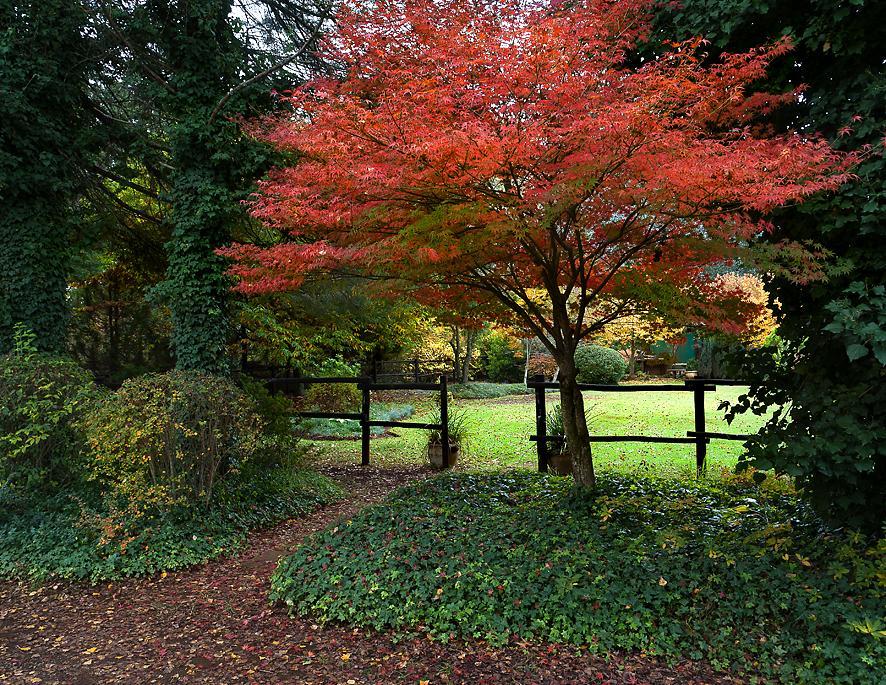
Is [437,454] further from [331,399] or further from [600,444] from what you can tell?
[331,399]

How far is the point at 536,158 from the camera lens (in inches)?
146

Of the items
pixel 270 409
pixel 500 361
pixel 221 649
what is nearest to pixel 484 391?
pixel 500 361

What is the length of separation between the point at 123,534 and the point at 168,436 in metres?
0.88

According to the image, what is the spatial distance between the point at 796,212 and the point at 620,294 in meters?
1.35

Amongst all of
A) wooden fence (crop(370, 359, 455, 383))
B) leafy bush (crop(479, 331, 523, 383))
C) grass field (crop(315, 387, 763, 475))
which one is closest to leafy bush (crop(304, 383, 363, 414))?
grass field (crop(315, 387, 763, 475))

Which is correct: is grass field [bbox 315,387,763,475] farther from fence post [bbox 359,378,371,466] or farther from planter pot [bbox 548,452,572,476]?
planter pot [bbox 548,452,572,476]

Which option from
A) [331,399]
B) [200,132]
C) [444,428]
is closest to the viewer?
[200,132]

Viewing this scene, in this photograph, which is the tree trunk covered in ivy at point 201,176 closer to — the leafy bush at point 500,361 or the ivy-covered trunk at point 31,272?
the ivy-covered trunk at point 31,272

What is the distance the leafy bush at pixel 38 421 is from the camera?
18.0ft

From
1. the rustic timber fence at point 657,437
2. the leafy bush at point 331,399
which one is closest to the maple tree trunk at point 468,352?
the leafy bush at point 331,399

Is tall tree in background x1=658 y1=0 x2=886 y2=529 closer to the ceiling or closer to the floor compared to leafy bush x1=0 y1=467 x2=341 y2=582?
closer to the ceiling

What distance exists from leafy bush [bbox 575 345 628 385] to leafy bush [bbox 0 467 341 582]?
15.4 meters

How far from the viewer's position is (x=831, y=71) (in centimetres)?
412

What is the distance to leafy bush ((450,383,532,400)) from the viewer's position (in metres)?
18.6
